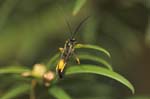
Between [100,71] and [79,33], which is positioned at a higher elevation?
[79,33]

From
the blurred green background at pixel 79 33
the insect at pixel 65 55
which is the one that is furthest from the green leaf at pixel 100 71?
the blurred green background at pixel 79 33

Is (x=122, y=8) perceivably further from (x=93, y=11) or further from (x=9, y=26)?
(x=9, y=26)

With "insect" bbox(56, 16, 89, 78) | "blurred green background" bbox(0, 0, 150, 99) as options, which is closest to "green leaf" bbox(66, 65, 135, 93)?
"insect" bbox(56, 16, 89, 78)

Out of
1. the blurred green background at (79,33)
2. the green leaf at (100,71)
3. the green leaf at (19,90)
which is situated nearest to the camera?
the green leaf at (100,71)

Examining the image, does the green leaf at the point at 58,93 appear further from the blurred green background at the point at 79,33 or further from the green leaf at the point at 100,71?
the blurred green background at the point at 79,33

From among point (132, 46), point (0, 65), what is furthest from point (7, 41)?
point (132, 46)

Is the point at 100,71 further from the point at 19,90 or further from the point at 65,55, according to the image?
the point at 19,90

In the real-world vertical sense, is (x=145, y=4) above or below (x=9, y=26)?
below

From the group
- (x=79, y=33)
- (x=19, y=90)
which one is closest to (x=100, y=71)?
(x=19, y=90)
